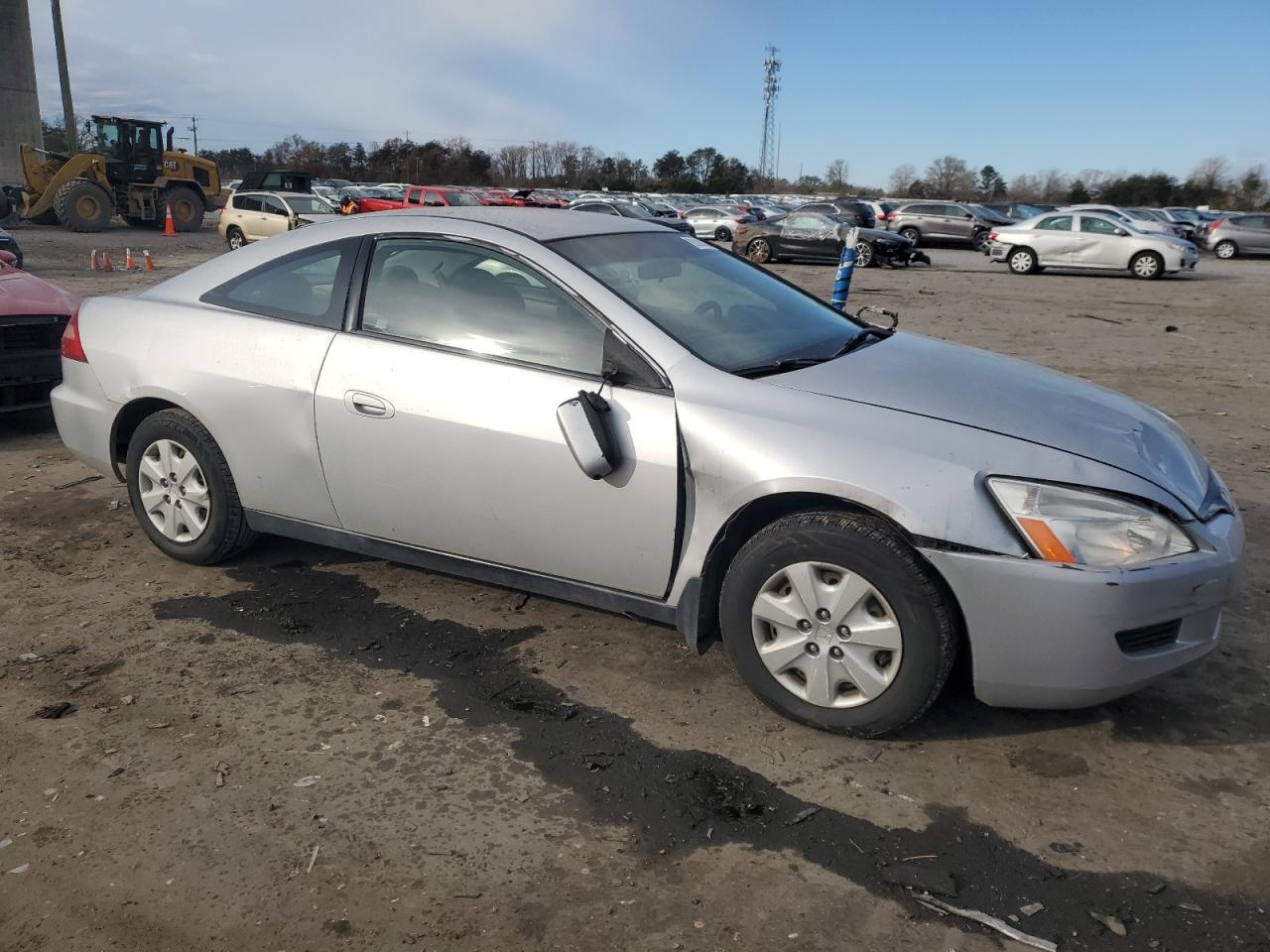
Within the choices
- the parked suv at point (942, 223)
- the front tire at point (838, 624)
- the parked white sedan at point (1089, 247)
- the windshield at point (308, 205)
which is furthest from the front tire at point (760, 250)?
the front tire at point (838, 624)

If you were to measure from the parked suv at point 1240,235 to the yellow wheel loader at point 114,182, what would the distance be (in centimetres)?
3253

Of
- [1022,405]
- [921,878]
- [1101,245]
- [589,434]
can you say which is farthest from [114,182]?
[921,878]

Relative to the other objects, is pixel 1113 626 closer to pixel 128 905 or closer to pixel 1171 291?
pixel 128 905

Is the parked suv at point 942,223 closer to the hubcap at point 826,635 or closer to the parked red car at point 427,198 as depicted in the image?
the parked red car at point 427,198

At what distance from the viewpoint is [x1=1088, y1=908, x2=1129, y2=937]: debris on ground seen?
2352mm

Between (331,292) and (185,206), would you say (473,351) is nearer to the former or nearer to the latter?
(331,292)

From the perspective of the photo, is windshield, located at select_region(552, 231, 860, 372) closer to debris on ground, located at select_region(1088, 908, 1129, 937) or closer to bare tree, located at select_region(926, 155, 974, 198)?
debris on ground, located at select_region(1088, 908, 1129, 937)


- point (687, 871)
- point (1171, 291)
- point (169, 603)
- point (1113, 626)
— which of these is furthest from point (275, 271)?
point (1171, 291)

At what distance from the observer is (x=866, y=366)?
3566 millimetres

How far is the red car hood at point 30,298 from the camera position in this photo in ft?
21.0

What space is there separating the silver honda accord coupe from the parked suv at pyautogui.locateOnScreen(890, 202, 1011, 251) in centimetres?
3194

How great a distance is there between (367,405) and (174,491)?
1280mm

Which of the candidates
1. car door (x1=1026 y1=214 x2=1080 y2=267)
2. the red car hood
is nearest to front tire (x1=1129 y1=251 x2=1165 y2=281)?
car door (x1=1026 y1=214 x2=1080 y2=267)

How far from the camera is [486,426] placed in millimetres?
3445
